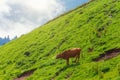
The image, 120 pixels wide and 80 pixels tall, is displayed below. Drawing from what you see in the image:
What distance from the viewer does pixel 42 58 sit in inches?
2758

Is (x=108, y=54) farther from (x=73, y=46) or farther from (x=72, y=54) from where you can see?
(x=73, y=46)

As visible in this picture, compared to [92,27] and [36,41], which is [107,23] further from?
[36,41]

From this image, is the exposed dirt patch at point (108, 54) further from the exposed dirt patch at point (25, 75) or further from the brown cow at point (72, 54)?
the exposed dirt patch at point (25, 75)

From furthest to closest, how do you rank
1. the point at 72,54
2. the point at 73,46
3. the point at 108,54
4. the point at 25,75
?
the point at 73,46 → the point at 25,75 → the point at 72,54 → the point at 108,54

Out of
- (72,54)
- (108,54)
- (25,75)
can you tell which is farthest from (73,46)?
(108,54)

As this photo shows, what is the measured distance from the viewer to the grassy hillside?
162 feet

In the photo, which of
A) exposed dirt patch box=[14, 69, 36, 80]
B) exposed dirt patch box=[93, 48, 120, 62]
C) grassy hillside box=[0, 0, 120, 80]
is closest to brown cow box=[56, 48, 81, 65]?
grassy hillside box=[0, 0, 120, 80]

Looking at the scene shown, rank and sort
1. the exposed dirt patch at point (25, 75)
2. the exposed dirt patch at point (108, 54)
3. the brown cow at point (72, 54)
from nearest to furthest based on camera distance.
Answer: the exposed dirt patch at point (108, 54), the brown cow at point (72, 54), the exposed dirt patch at point (25, 75)

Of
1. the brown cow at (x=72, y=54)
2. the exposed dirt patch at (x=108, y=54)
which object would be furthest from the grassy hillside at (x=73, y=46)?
the brown cow at (x=72, y=54)

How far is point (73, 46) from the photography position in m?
68.4

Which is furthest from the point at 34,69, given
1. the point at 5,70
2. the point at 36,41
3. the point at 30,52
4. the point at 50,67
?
the point at 36,41

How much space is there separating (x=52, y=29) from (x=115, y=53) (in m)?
41.1

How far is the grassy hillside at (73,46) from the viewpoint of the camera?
162ft

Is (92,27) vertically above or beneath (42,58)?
above
